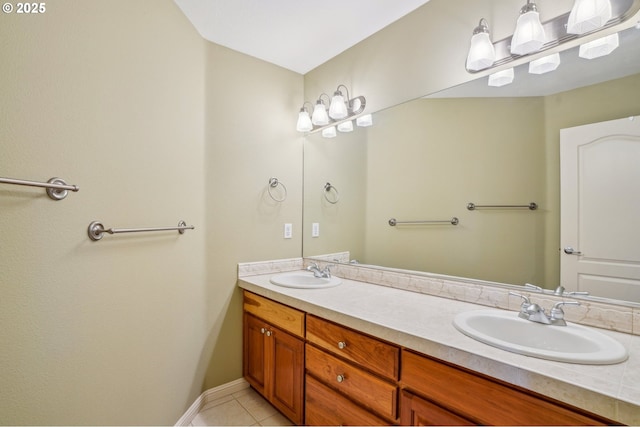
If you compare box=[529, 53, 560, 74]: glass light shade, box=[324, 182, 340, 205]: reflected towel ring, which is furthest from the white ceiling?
box=[324, 182, 340, 205]: reflected towel ring

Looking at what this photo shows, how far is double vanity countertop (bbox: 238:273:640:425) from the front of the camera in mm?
718

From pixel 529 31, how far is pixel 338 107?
3.93 ft

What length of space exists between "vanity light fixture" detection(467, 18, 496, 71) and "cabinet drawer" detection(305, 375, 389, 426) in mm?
1689

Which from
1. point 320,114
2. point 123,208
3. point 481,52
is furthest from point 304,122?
point 123,208

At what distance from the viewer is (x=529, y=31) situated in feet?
4.04

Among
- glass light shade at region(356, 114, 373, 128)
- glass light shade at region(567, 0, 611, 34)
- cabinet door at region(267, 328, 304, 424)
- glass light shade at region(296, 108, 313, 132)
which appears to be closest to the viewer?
glass light shade at region(567, 0, 611, 34)

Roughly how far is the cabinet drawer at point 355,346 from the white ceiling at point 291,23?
1.83 meters

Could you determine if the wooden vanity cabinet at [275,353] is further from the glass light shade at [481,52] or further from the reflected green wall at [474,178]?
the glass light shade at [481,52]

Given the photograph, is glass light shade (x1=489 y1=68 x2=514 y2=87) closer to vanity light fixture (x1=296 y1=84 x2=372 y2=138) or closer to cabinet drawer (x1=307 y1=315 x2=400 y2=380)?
vanity light fixture (x1=296 y1=84 x2=372 y2=138)

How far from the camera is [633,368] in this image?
82cm

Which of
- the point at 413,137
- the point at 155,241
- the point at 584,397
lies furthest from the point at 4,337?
the point at 413,137

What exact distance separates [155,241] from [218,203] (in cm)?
57

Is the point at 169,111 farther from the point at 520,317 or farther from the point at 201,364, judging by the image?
the point at 520,317

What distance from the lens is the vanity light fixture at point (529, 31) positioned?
4.02 ft
